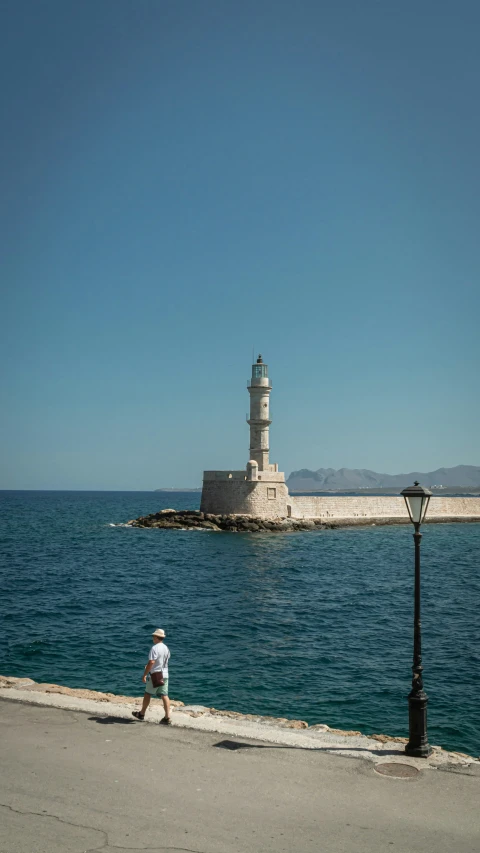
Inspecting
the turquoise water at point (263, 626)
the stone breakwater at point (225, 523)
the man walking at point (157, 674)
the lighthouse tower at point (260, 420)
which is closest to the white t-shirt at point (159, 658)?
the man walking at point (157, 674)

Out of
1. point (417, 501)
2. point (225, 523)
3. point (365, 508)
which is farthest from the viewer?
point (365, 508)

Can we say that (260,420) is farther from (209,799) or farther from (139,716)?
(209,799)

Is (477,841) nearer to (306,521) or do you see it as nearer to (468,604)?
(468,604)

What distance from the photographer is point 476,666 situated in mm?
14836

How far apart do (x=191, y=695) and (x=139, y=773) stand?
6.22m

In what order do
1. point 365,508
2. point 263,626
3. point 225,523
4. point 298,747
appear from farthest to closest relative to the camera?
point 365,508, point 225,523, point 263,626, point 298,747

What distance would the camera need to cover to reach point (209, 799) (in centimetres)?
592

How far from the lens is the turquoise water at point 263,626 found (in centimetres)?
1265

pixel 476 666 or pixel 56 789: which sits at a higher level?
pixel 56 789

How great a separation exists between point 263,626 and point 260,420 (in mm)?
30482

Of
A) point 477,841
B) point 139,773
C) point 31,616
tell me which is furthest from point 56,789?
point 31,616

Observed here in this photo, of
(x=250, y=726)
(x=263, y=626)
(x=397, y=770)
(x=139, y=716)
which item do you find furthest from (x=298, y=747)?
(x=263, y=626)

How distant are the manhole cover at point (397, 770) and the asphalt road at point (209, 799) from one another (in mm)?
89

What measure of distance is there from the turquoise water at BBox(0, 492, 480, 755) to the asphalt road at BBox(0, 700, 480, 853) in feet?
15.4
